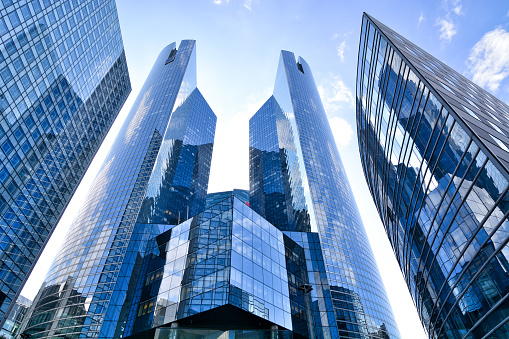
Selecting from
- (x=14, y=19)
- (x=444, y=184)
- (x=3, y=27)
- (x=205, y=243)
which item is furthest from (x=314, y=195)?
(x=3, y=27)

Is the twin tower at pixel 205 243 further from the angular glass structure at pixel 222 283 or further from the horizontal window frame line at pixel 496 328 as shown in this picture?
the horizontal window frame line at pixel 496 328

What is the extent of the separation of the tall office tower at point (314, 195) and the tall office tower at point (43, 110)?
167ft

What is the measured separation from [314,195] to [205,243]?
6121 cm

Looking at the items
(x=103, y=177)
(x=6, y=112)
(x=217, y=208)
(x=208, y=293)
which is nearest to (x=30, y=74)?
(x=6, y=112)

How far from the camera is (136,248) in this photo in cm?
6869

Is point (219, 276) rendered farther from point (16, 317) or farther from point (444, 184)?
point (16, 317)

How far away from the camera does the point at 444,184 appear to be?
26.0 m

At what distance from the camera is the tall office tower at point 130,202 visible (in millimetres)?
66188

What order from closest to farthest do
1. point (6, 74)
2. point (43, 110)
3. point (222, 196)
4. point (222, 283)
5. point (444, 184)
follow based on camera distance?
1. point (444, 184)
2. point (222, 283)
3. point (6, 74)
4. point (43, 110)
5. point (222, 196)

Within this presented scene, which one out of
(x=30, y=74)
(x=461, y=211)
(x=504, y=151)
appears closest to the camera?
(x=504, y=151)

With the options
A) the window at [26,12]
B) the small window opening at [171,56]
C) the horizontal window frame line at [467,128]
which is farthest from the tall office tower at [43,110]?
the small window opening at [171,56]

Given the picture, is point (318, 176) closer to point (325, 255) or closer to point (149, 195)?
point (325, 255)

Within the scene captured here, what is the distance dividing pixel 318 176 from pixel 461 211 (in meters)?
86.2

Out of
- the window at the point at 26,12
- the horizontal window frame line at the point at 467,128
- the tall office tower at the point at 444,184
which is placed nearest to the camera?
the horizontal window frame line at the point at 467,128
